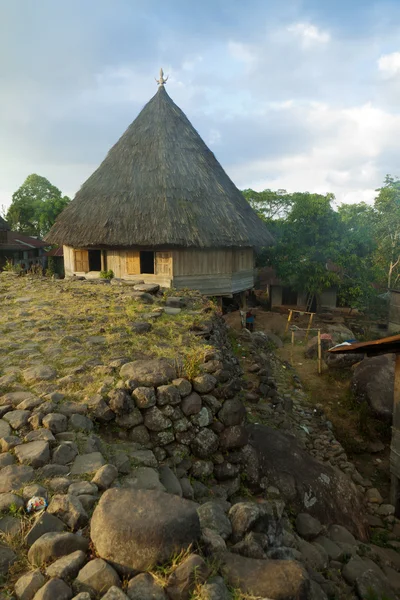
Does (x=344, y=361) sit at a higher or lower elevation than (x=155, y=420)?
lower

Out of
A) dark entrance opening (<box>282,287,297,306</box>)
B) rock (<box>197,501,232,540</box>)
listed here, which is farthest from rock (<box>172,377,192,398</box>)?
dark entrance opening (<box>282,287,297,306</box>)

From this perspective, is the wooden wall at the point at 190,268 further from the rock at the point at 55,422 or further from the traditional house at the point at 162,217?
the rock at the point at 55,422

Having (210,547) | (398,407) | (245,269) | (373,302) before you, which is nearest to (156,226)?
(245,269)

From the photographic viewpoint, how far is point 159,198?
15.0 m

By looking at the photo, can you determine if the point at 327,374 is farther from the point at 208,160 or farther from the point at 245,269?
the point at 208,160

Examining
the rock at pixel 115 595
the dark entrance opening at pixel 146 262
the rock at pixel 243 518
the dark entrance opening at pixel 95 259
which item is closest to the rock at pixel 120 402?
the rock at pixel 243 518

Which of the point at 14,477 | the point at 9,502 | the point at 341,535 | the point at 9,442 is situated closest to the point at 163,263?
the point at 341,535

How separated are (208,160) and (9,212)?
26.7 meters

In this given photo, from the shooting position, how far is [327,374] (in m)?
12.9

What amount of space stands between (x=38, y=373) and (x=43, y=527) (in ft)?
7.42

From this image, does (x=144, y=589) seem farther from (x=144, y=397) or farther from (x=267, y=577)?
(x=144, y=397)

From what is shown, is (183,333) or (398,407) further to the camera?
(398,407)

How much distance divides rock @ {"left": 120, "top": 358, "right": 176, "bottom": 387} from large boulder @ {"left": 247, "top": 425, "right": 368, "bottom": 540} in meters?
1.59

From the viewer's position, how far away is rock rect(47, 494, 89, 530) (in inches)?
91.9
